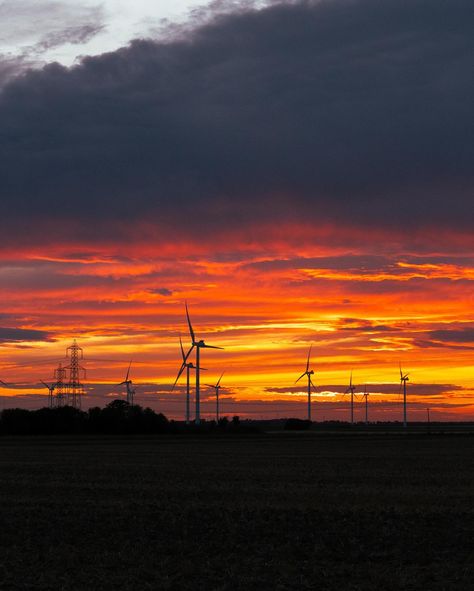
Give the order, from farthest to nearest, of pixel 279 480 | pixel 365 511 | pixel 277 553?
pixel 279 480 → pixel 365 511 → pixel 277 553

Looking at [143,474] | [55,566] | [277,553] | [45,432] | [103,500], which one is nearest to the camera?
[55,566]

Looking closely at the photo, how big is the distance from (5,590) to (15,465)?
166 ft

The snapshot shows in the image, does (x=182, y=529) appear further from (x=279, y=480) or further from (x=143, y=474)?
(x=143, y=474)

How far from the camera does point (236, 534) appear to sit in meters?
29.4

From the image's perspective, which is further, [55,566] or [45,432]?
[45,432]

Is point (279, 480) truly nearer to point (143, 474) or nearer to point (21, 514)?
point (143, 474)

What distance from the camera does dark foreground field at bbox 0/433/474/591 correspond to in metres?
22.9

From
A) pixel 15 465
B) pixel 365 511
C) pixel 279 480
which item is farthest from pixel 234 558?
pixel 15 465

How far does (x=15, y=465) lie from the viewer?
70.5m

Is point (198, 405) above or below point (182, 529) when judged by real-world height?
above

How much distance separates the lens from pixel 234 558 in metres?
25.6

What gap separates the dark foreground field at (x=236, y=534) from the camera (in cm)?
2294

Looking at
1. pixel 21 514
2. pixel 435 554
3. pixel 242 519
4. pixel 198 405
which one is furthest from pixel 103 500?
pixel 198 405

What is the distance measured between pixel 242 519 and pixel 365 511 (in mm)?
5261
